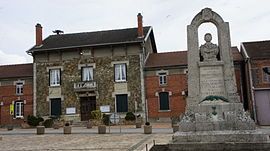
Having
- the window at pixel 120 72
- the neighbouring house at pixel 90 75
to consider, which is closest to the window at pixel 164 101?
the neighbouring house at pixel 90 75

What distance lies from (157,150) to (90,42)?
894 inches

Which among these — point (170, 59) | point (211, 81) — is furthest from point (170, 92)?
point (211, 81)

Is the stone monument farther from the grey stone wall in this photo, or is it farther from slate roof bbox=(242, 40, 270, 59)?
the grey stone wall

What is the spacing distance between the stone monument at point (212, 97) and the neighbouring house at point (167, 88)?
17858mm

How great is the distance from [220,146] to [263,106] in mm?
18831

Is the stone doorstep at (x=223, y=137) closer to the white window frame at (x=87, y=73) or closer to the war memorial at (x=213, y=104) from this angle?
the war memorial at (x=213, y=104)

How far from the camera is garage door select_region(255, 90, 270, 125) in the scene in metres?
25.4

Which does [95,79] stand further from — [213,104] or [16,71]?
[213,104]

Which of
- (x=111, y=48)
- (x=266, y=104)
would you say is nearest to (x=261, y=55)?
(x=266, y=104)

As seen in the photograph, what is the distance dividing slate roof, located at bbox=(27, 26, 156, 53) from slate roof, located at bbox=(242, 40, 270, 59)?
939cm

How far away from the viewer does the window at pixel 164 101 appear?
28.6 m

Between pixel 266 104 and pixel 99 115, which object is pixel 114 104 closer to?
pixel 99 115

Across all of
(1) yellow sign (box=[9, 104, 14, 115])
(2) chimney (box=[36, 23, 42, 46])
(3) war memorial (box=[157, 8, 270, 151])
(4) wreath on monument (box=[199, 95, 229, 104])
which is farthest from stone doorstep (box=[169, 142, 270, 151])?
(2) chimney (box=[36, 23, 42, 46])

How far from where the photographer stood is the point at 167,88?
28.7m
